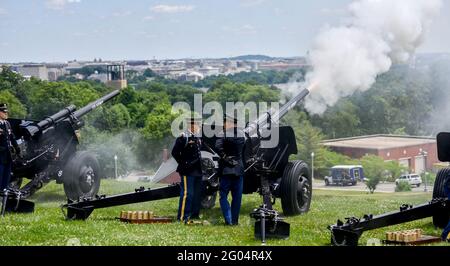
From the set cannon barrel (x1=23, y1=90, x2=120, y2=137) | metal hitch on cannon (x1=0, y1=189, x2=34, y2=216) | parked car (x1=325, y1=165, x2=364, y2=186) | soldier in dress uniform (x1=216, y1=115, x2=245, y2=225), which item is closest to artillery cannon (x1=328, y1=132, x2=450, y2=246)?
soldier in dress uniform (x1=216, y1=115, x2=245, y2=225)

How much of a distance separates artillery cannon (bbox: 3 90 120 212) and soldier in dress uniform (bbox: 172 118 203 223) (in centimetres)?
288

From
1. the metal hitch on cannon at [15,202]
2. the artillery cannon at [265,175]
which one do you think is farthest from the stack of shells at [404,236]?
the metal hitch on cannon at [15,202]

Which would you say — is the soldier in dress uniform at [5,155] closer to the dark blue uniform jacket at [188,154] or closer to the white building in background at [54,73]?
the dark blue uniform jacket at [188,154]

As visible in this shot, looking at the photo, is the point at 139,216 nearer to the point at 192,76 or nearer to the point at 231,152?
the point at 231,152

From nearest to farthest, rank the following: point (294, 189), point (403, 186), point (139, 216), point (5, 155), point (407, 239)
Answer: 1. point (407, 239)
2. point (139, 216)
3. point (294, 189)
4. point (5, 155)
5. point (403, 186)

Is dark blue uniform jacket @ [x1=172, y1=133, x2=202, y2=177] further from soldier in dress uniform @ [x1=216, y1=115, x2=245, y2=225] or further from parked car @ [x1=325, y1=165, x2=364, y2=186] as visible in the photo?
parked car @ [x1=325, y1=165, x2=364, y2=186]

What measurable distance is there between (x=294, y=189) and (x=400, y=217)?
113 inches

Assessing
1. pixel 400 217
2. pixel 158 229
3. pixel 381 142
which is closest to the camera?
pixel 400 217

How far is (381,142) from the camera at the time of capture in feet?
208

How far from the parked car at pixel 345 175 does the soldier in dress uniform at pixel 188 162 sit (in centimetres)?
4041

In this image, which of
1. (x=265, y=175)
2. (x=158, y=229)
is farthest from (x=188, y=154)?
(x=158, y=229)

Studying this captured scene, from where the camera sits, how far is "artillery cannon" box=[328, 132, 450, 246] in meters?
9.35

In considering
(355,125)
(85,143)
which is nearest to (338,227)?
(85,143)

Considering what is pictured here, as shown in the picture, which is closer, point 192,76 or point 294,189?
point 294,189
